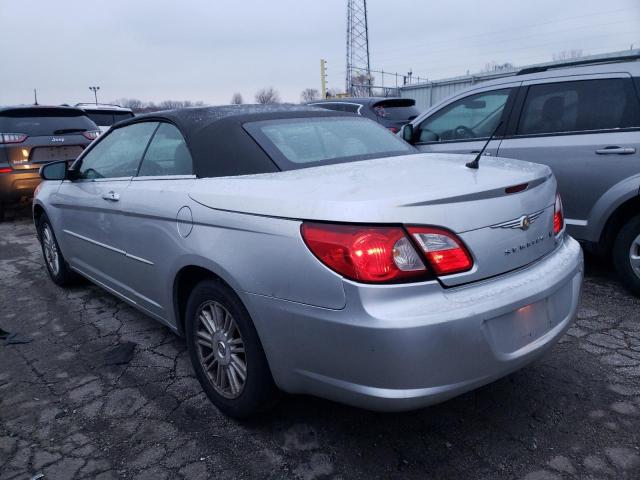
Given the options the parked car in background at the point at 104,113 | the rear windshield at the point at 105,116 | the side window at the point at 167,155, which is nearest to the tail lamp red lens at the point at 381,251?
the side window at the point at 167,155

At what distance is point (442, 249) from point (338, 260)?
15.1 inches

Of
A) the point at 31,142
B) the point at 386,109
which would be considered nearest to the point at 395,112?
the point at 386,109

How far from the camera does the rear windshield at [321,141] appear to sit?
2.55m

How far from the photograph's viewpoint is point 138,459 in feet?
7.29

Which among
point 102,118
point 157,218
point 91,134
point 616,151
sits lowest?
point 157,218

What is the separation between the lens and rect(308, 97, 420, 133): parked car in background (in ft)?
26.9

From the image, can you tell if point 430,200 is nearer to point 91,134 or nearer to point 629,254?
point 629,254

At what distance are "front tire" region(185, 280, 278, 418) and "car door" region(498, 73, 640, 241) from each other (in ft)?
9.79

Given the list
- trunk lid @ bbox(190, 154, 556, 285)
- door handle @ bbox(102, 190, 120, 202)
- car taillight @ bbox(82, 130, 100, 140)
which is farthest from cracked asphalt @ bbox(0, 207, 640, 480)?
car taillight @ bbox(82, 130, 100, 140)

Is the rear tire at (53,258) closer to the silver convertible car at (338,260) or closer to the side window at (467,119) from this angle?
the silver convertible car at (338,260)

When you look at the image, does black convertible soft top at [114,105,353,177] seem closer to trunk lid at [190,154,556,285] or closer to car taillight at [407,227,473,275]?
trunk lid at [190,154,556,285]

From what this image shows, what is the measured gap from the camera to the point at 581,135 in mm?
3967

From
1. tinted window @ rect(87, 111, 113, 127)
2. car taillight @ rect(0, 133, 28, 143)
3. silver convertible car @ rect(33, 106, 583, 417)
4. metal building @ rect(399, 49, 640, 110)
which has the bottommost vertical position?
silver convertible car @ rect(33, 106, 583, 417)

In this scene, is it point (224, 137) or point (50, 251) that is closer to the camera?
point (224, 137)
